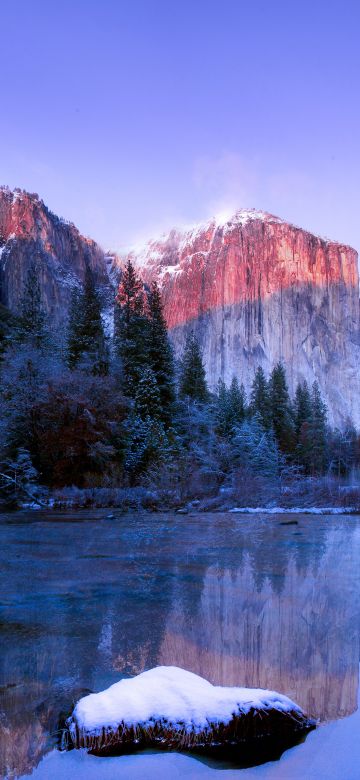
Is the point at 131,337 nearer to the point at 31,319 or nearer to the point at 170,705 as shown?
the point at 31,319

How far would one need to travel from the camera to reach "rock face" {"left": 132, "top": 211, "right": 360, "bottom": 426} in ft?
303

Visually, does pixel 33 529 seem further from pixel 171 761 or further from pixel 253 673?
pixel 171 761

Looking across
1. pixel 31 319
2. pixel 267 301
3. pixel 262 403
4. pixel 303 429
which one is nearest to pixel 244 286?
pixel 267 301

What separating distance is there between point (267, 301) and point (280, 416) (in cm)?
5929

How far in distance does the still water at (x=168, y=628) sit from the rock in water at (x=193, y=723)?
105mm

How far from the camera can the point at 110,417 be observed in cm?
2161

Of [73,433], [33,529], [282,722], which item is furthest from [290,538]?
[73,433]

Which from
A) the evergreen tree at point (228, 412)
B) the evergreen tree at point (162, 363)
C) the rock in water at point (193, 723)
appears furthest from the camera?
the evergreen tree at point (228, 412)

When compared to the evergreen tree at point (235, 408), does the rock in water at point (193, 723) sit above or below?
below

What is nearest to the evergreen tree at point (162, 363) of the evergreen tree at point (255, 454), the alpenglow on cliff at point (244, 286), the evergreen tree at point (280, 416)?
the evergreen tree at point (255, 454)

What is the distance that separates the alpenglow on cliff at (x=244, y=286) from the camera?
8525cm

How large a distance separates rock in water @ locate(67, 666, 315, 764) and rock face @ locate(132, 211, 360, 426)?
3342 inches

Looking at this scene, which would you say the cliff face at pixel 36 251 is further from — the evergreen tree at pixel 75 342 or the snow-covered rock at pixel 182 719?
Answer: the snow-covered rock at pixel 182 719

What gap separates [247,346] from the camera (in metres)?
92.4
